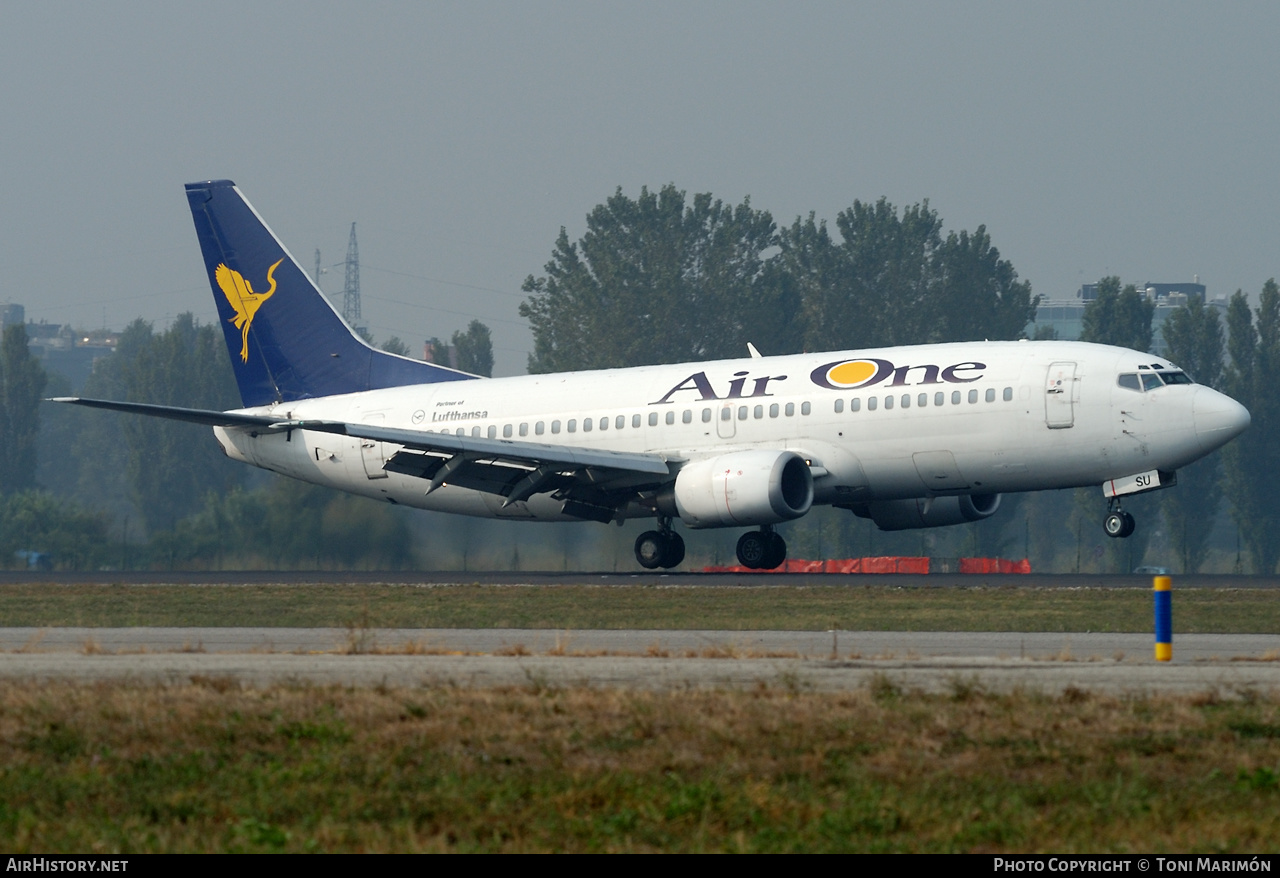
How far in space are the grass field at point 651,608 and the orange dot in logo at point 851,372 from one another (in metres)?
5.55

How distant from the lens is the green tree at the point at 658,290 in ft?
273

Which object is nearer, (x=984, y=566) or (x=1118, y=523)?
(x=1118, y=523)

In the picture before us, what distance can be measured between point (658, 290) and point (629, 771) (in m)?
76.2

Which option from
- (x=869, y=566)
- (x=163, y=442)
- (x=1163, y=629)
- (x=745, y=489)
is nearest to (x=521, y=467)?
(x=745, y=489)

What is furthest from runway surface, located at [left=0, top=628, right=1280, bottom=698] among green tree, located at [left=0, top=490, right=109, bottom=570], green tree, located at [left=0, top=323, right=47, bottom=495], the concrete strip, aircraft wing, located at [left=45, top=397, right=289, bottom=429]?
green tree, located at [left=0, top=323, right=47, bottom=495]

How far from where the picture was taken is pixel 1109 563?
65.9m

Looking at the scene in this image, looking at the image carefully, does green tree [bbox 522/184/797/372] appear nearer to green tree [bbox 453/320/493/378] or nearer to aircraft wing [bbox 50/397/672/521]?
green tree [bbox 453/320/493/378]

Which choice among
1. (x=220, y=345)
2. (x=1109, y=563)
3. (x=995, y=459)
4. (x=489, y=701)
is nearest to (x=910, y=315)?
(x=1109, y=563)

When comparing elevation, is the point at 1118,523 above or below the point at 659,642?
above

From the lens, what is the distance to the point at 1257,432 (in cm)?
6631

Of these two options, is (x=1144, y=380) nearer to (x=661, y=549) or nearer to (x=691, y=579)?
(x=691, y=579)

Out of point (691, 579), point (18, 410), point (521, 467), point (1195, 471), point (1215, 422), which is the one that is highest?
point (18, 410)
